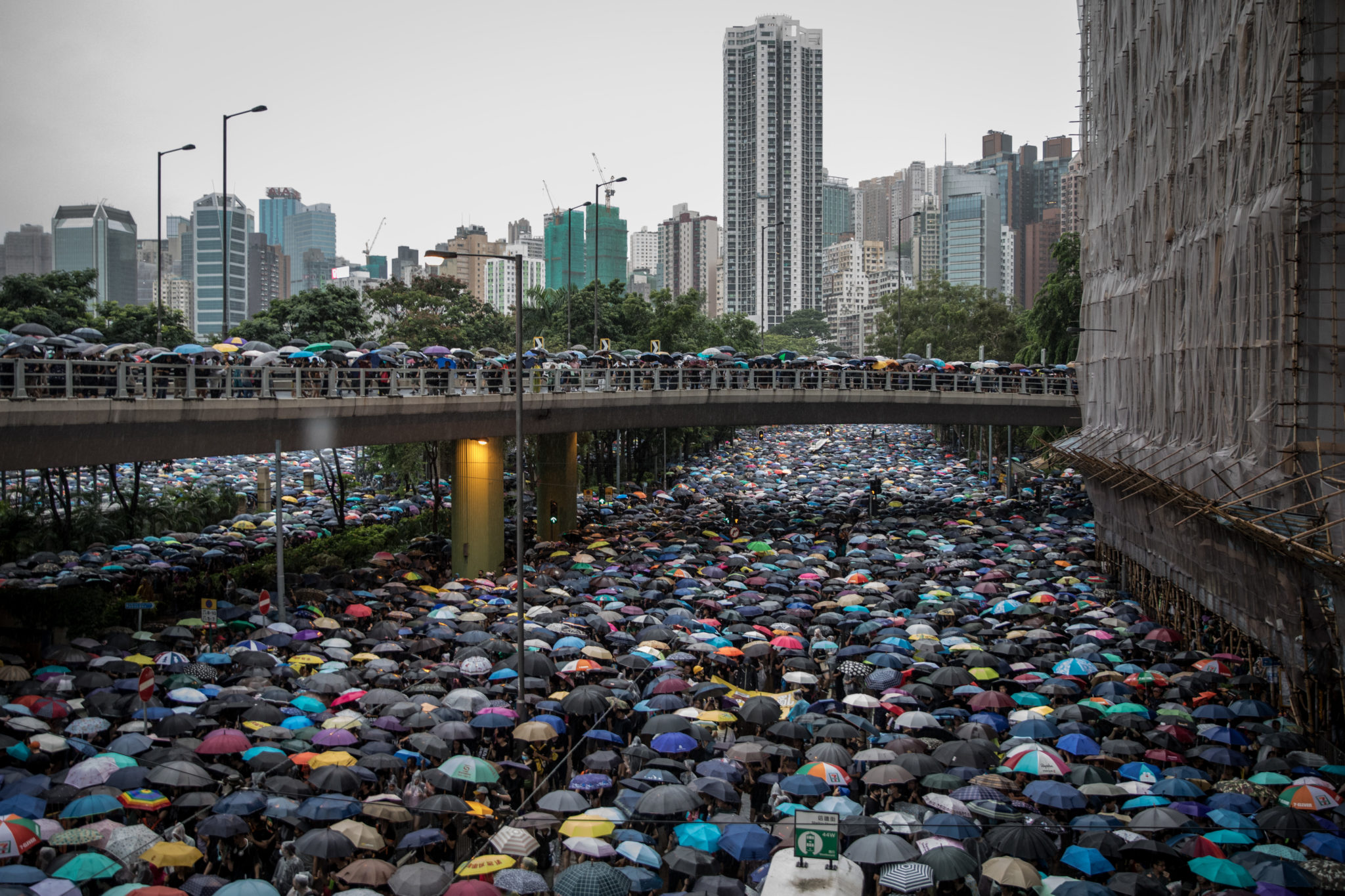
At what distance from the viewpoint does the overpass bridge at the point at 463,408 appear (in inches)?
871

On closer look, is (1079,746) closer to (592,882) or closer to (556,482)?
(592,882)

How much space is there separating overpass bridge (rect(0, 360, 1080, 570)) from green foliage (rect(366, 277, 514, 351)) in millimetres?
16446

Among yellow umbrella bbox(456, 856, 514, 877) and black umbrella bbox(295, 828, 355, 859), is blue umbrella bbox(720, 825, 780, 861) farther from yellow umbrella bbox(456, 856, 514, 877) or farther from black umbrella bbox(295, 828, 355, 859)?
black umbrella bbox(295, 828, 355, 859)

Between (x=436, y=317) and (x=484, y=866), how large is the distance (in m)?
56.1

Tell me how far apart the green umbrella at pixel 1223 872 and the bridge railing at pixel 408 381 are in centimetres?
1897

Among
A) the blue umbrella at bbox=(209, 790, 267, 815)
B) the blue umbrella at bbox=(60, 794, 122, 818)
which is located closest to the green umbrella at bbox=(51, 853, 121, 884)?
the blue umbrella at bbox=(60, 794, 122, 818)

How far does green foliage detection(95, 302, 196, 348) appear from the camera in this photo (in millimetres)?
51719

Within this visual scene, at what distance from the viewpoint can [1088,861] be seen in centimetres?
1282

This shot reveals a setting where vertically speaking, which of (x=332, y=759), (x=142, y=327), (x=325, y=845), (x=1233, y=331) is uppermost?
(x=142, y=327)

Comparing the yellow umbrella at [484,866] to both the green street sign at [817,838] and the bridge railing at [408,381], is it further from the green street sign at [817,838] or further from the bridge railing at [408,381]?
the bridge railing at [408,381]

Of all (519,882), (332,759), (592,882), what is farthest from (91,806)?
(592,882)

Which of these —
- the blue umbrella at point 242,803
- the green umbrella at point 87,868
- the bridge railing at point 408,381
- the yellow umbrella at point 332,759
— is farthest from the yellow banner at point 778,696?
the bridge railing at point 408,381

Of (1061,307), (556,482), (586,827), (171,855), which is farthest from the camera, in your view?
(1061,307)

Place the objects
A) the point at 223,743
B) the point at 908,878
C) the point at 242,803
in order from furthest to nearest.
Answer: the point at 223,743 < the point at 242,803 < the point at 908,878
